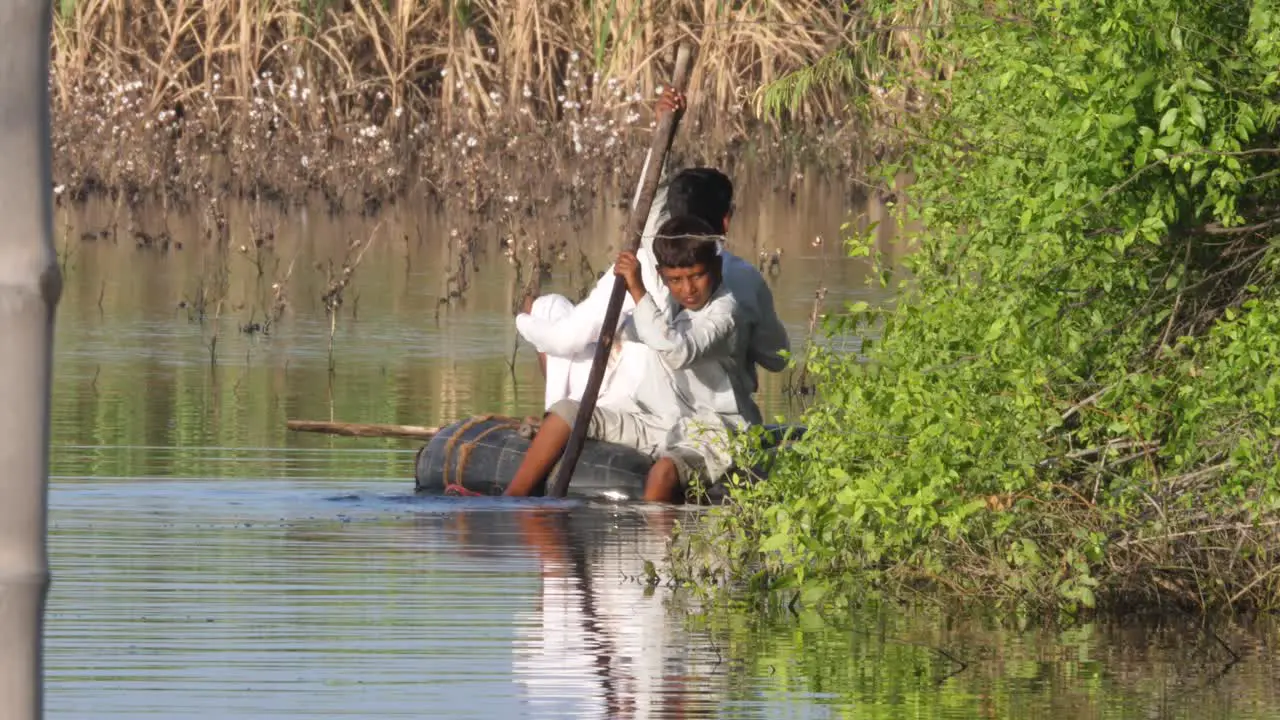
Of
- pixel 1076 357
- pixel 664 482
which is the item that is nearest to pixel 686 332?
pixel 664 482

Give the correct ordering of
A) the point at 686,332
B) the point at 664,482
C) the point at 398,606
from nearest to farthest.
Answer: the point at 398,606
the point at 686,332
the point at 664,482

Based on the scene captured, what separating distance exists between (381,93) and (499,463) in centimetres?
1700

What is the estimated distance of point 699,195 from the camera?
1015 centimetres

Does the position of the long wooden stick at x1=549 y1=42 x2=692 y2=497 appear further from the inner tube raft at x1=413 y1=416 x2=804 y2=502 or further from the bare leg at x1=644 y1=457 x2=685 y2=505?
the bare leg at x1=644 y1=457 x2=685 y2=505

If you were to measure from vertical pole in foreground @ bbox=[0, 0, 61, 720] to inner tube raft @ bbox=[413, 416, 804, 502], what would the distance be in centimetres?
816

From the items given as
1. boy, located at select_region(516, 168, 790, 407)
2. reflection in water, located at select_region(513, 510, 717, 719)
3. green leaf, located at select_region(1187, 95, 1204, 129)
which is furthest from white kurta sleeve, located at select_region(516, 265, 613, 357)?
green leaf, located at select_region(1187, 95, 1204, 129)

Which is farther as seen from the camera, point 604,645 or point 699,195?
point 699,195

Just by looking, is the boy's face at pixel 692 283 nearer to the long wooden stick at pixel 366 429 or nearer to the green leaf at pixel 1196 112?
the long wooden stick at pixel 366 429

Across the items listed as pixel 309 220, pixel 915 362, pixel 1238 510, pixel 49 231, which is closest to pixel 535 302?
pixel 915 362

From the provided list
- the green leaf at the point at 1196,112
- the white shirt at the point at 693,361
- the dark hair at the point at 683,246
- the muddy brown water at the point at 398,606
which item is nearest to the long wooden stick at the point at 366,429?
the muddy brown water at the point at 398,606

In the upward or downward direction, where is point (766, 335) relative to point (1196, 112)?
downward

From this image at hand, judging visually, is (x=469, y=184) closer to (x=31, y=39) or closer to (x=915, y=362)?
(x=915, y=362)

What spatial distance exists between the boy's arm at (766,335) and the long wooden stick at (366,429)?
5.19 ft

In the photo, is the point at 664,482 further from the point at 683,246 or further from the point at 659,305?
the point at 683,246
